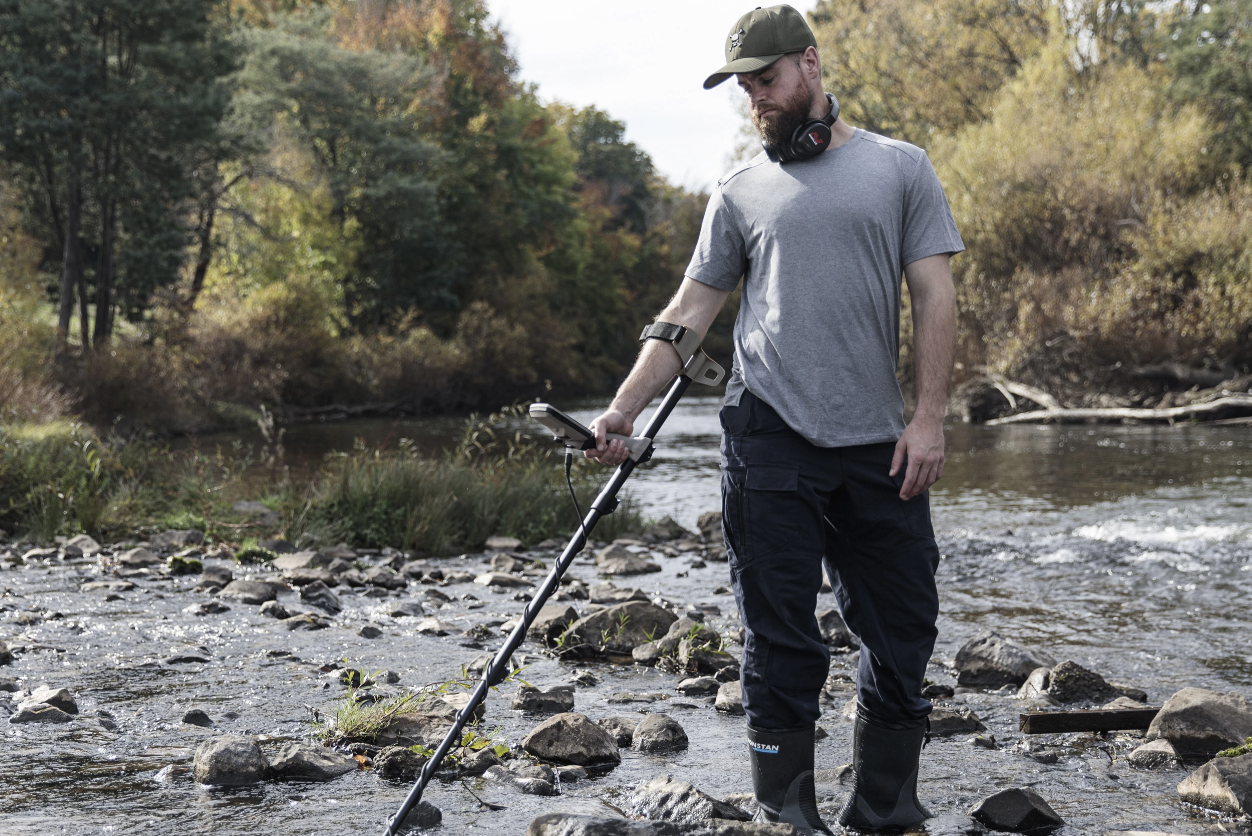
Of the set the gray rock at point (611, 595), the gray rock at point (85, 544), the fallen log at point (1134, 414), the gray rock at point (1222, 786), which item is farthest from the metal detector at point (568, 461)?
the fallen log at point (1134, 414)

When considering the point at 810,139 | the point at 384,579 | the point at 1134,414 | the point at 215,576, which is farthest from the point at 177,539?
the point at 1134,414

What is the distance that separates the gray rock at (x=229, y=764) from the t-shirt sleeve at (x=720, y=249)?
2145 millimetres

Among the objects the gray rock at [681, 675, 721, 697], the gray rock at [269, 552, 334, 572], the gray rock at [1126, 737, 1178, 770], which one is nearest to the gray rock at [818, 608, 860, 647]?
the gray rock at [681, 675, 721, 697]

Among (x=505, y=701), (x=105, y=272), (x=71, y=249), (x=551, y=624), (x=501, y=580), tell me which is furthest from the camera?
(x=105, y=272)

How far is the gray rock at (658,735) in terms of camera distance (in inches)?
167

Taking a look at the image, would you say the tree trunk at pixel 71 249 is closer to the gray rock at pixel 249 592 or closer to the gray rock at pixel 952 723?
the gray rock at pixel 249 592

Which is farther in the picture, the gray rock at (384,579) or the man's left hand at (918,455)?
the gray rock at (384,579)

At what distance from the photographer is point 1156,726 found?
420 centimetres

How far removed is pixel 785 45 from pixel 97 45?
25.7 metres

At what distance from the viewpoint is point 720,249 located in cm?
347

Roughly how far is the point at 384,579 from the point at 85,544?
2.69 meters

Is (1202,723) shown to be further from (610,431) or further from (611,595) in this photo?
(611,595)

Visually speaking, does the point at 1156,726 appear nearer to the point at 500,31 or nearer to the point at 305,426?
the point at 305,426

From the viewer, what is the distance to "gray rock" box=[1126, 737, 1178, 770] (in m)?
4.01
